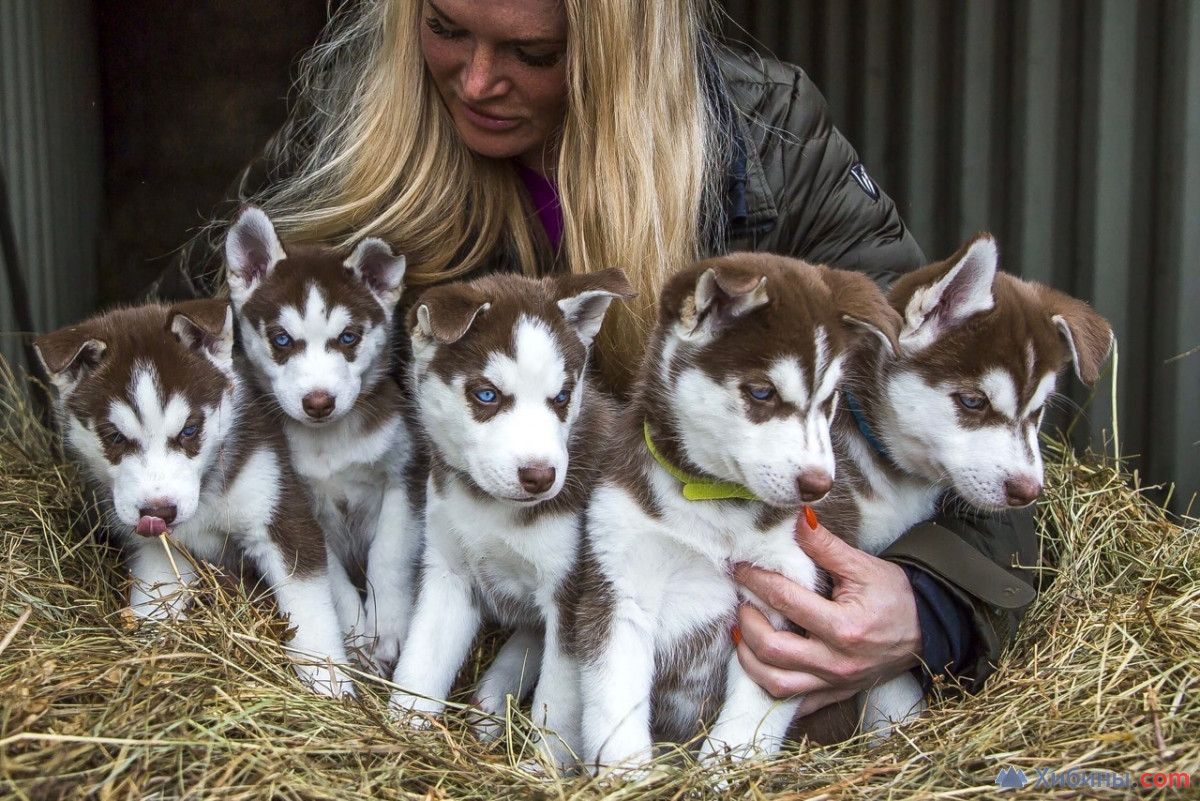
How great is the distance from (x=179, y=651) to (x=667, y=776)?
4.61 ft

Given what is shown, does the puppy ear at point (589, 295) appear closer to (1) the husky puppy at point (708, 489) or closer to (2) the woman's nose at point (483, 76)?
(1) the husky puppy at point (708, 489)

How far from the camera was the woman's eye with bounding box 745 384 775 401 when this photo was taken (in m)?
3.03

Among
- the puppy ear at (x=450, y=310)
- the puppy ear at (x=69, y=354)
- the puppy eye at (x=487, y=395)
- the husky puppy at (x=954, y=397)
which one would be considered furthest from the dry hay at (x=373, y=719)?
the puppy ear at (x=450, y=310)

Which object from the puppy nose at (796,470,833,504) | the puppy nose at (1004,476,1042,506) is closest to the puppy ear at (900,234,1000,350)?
the puppy nose at (1004,476,1042,506)

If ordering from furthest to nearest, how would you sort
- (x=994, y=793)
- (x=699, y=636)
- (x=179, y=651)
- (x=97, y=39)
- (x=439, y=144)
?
(x=97, y=39) < (x=439, y=144) < (x=699, y=636) < (x=179, y=651) < (x=994, y=793)

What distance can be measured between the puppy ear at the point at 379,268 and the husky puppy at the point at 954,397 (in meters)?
1.71

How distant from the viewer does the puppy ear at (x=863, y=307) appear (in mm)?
3021

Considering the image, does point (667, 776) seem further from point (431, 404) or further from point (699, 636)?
point (431, 404)

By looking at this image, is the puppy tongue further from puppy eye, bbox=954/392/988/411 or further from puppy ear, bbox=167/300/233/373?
puppy eye, bbox=954/392/988/411

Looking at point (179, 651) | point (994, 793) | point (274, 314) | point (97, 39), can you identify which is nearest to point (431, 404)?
point (274, 314)

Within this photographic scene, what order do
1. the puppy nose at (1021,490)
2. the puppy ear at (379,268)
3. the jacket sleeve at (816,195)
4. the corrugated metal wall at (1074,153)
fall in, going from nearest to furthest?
the puppy nose at (1021,490) < the puppy ear at (379,268) < the jacket sleeve at (816,195) < the corrugated metal wall at (1074,153)

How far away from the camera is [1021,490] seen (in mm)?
3258

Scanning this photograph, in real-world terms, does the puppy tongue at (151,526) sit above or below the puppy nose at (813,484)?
below

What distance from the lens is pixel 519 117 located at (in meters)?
4.02
